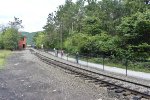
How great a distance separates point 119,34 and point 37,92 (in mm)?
20270

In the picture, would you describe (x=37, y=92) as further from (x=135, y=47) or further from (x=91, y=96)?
(x=135, y=47)

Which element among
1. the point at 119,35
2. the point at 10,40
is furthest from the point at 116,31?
the point at 10,40

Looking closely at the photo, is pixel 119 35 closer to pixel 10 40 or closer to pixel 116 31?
pixel 116 31

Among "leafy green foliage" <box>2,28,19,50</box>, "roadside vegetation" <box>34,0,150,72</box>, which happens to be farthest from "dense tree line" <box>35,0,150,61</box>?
"leafy green foliage" <box>2,28,19,50</box>

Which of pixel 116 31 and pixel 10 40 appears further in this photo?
pixel 10 40

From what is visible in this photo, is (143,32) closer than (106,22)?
Yes

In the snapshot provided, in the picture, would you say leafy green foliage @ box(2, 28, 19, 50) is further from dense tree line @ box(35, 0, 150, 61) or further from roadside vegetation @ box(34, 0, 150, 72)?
roadside vegetation @ box(34, 0, 150, 72)

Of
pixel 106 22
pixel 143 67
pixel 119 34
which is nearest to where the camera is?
pixel 143 67

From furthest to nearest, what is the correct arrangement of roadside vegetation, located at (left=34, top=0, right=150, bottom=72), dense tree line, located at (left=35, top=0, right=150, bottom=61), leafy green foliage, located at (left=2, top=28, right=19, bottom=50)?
1. leafy green foliage, located at (left=2, top=28, right=19, bottom=50)
2. dense tree line, located at (left=35, top=0, right=150, bottom=61)
3. roadside vegetation, located at (left=34, top=0, right=150, bottom=72)

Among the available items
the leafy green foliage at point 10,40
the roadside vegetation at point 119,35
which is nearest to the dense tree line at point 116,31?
the roadside vegetation at point 119,35

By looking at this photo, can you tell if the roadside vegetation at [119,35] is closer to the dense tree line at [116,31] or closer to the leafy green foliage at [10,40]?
the dense tree line at [116,31]

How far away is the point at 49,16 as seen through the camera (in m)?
123

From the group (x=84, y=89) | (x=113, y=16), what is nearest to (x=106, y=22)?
(x=113, y=16)

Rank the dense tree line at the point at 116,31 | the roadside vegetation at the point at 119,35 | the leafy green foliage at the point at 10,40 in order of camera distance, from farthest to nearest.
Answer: the leafy green foliage at the point at 10,40 < the dense tree line at the point at 116,31 < the roadside vegetation at the point at 119,35
